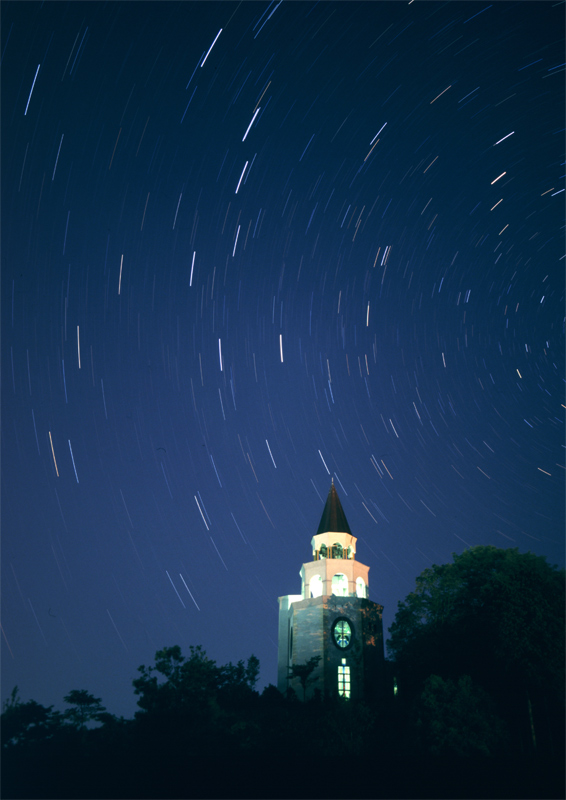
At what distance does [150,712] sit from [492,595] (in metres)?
21.5

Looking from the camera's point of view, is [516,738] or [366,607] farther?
[366,607]

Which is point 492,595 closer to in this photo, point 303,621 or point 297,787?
point 303,621

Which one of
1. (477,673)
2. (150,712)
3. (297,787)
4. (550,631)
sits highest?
(550,631)

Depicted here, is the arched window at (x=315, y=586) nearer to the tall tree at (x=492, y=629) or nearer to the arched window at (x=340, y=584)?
the arched window at (x=340, y=584)

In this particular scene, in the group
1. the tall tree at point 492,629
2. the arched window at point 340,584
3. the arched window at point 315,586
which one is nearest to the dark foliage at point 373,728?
the tall tree at point 492,629

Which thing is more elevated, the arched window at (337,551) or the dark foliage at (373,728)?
the arched window at (337,551)

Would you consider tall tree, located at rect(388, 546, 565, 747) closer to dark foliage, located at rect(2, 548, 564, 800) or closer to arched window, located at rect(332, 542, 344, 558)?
dark foliage, located at rect(2, 548, 564, 800)

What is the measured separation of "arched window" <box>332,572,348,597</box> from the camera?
43094 mm

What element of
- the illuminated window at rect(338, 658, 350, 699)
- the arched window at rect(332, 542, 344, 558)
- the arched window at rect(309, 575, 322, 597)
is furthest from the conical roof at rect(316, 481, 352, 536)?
the illuminated window at rect(338, 658, 350, 699)

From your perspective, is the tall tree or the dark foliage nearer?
the dark foliage

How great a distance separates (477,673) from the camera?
3247cm

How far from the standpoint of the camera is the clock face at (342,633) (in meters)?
A: 39.4

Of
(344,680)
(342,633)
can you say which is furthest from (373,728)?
(342,633)

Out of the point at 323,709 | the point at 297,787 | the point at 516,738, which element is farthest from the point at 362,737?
the point at 516,738
